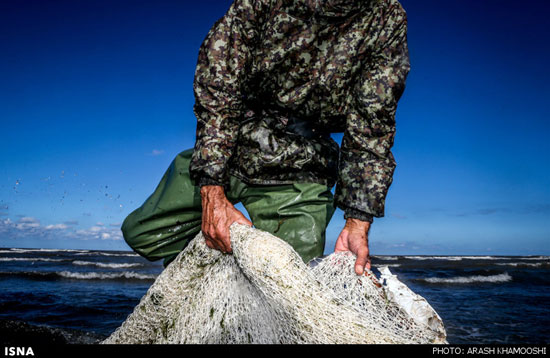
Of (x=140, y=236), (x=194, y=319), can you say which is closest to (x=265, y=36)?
(x=140, y=236)

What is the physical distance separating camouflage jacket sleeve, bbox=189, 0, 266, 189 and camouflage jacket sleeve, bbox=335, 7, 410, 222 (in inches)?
33.4

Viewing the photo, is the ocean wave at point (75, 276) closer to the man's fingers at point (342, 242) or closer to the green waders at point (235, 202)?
the green waders at point (235, 202)

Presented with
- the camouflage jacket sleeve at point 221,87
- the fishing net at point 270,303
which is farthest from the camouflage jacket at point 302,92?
the fishing net at point 270,303

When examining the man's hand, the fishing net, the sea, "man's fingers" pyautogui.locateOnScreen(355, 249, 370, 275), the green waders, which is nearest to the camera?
the fishing net

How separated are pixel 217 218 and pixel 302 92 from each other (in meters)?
1.03

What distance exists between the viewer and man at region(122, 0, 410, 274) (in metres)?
2.26

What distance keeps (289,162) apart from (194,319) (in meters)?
1.23

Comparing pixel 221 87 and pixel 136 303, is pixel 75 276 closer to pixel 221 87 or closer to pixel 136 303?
pixel 136 303

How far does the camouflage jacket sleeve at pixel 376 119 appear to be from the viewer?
2.38 meters

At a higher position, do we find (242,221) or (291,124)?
(291,124)

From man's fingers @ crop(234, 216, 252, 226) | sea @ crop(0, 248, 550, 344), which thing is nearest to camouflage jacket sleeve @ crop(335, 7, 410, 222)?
man's fingers @ crop(234, 216, 252, 226)

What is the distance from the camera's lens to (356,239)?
2.28 meters

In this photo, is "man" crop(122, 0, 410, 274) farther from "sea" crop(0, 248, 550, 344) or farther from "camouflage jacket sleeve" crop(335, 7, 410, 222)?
"sea" crop(0, 248, 550, 344)

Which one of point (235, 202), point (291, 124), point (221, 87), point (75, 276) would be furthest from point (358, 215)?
point (75, 276)
